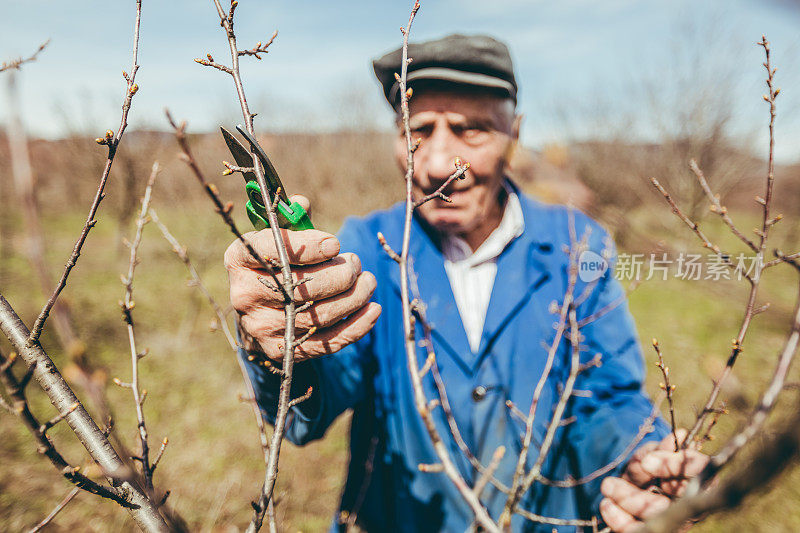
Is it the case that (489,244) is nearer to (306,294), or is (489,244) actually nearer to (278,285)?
(306,294)

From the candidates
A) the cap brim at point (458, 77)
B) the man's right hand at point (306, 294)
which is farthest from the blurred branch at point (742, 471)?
the cap brim at point (458, 77)

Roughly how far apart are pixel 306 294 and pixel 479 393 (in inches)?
A: 55.1

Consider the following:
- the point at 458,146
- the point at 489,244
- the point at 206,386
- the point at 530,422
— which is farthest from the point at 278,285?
the point at 206,386

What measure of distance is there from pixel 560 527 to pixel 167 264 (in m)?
13.4

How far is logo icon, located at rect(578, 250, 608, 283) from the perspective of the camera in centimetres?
236

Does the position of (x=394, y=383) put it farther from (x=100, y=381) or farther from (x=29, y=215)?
(x=29, y=215)

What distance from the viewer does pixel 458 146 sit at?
6.91ft

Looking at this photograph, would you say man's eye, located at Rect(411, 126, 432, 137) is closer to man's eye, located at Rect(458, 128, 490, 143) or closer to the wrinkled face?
the wrinkled face

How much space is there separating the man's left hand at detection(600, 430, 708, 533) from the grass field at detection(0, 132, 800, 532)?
184 mm

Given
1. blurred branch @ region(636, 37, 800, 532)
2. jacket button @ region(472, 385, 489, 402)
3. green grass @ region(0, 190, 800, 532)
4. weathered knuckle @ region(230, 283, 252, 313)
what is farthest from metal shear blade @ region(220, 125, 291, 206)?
jacket button @ region(472, 385, 489, 402)

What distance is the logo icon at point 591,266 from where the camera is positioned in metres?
2.36

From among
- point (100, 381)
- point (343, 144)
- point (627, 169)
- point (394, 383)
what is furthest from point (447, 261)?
point (627, 169)

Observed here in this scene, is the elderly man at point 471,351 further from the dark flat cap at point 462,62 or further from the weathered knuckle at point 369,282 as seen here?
the weathered knuckle at point 369,282

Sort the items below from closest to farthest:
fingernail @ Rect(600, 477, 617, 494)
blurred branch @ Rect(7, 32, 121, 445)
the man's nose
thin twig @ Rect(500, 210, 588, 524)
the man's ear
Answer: blurred branch @ Rect(7, 32, 121, 445), thin twig @ Rect(500, 210, 588, 524), fingernail @ Rect(600, 477, 617, 494), the man's nose, the man's ear
